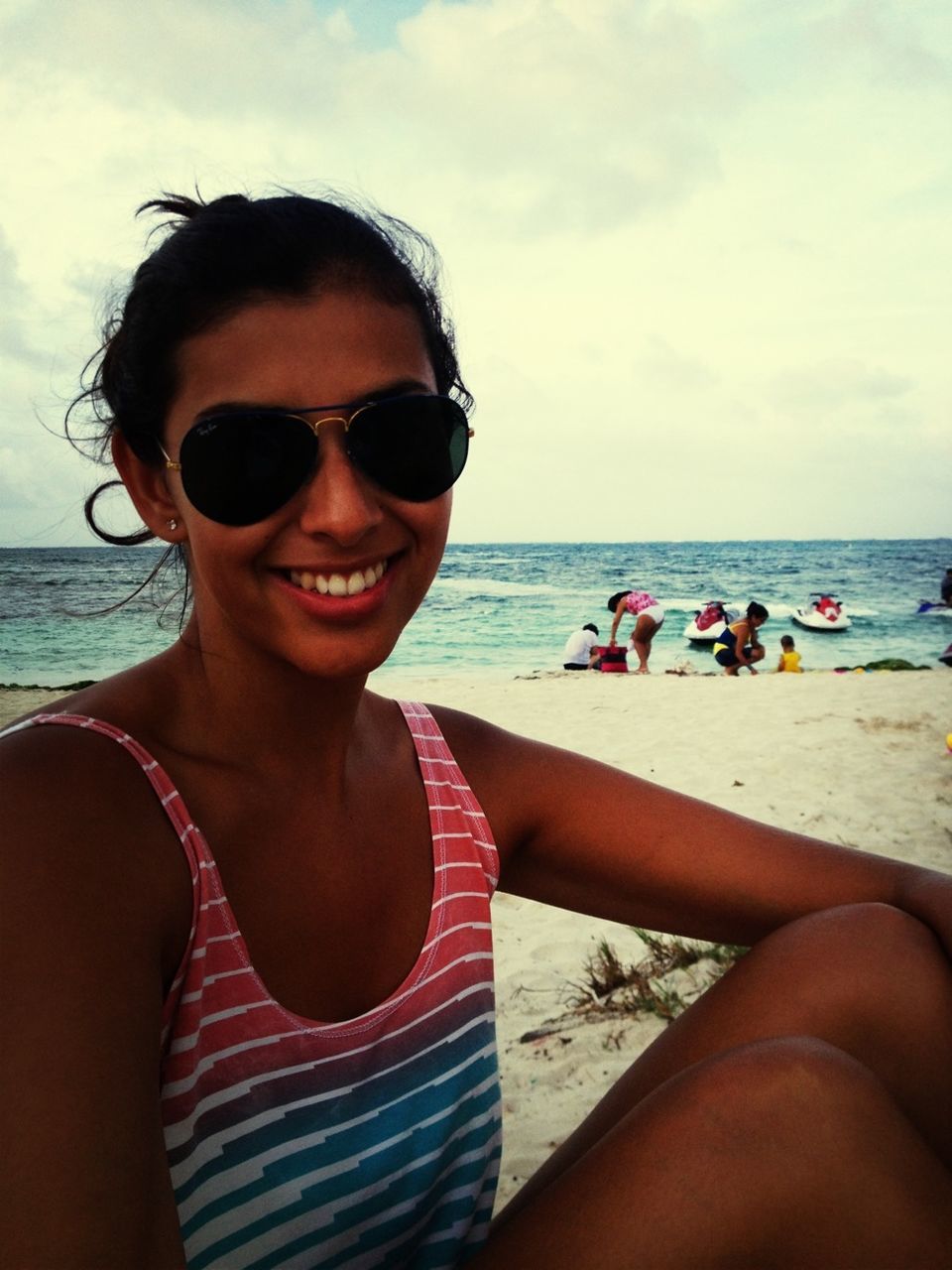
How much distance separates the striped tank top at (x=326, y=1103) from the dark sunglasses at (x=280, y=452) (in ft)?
1.21

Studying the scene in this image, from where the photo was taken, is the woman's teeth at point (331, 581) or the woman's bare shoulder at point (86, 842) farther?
the woman's teeth at point (331, 581)

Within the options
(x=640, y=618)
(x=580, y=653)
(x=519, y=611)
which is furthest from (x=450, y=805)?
(x=519, y=611)

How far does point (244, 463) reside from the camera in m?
1.23

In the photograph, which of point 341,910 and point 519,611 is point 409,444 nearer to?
point 341,910

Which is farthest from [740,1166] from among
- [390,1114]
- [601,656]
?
[601,656]

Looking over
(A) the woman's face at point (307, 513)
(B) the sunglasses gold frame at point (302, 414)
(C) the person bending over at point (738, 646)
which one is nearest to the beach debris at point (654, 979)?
(A) the woman's face at point (307, 513)

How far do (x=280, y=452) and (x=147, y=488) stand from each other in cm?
28

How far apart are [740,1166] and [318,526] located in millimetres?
987

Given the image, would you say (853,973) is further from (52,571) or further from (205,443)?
(52,571)

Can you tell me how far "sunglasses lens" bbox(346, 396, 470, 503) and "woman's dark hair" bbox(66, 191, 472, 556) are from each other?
155 mm

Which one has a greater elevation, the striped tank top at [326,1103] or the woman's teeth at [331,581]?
the woman's teeth at [331,581]

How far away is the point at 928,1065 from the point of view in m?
1.48

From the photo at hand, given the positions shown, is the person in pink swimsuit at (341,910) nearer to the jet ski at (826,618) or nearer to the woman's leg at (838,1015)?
the woman's leg at (838,1015)

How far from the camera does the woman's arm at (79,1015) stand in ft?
2.58
